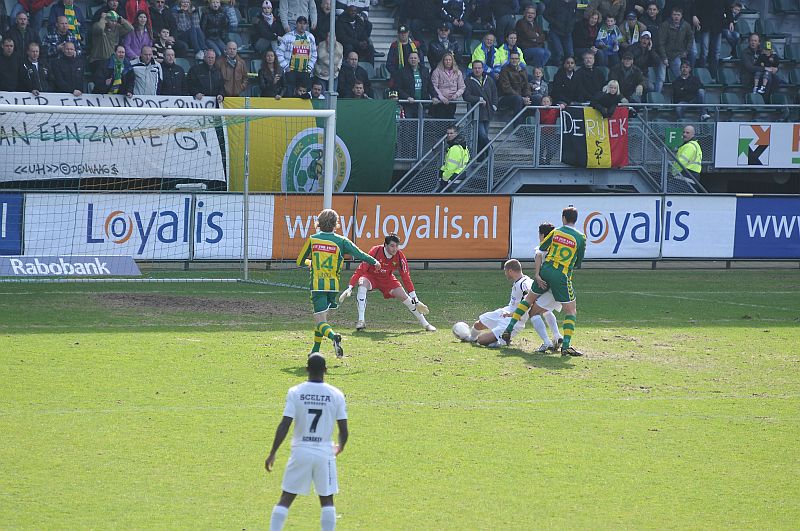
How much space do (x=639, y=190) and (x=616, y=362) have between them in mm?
12414

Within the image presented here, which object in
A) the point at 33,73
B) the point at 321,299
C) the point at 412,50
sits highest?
the point at 412,50

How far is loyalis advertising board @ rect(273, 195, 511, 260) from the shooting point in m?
21.9

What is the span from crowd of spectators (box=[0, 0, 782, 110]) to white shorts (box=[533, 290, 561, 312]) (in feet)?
34.8

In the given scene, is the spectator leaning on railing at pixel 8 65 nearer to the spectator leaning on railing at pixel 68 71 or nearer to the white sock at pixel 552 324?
the spectator leaning on railing at pixel 68 71

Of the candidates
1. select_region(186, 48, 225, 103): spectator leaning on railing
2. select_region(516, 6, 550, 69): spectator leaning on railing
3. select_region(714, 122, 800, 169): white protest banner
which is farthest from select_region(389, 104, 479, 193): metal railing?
select_region(714, 122, 800, 169): white protest banner

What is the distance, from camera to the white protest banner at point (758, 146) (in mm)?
26953

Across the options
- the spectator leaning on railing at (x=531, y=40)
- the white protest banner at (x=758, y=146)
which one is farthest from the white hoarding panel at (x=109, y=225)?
the white protest banner at (x=758, y=146)

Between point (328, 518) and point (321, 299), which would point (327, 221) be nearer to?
point (321, 299)

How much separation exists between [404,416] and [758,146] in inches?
729

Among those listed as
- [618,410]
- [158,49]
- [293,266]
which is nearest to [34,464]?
[618,410]

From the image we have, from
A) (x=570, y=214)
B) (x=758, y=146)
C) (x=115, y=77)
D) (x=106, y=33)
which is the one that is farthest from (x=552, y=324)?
(x=758, y=146)

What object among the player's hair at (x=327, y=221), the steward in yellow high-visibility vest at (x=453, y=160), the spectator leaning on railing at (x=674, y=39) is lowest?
the player's hair at (x=327, y=221)

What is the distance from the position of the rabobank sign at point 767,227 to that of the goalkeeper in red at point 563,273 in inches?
425

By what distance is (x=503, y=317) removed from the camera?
1534 centimetres
